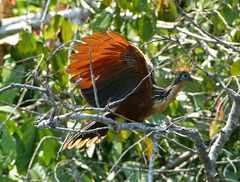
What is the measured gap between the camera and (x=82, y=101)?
479 centimetres

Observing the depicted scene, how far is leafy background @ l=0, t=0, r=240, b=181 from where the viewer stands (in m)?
4.36

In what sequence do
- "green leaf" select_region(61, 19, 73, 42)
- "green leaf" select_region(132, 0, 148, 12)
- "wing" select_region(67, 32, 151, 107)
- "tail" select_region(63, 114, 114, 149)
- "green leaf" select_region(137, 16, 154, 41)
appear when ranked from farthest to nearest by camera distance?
"green leaf" select_region(61, 19, 73, 42), "green leaf" select_region(137, 16, 154, 41), "green leaf" select_region(132, 0, 148, 12), "tail" select_region(63, 114, 114, 149), "wing" select_region(67, 32, 151, 107)

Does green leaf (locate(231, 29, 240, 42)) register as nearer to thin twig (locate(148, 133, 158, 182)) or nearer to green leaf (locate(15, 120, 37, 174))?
green leaf (locate(15, 120, 37, 174))

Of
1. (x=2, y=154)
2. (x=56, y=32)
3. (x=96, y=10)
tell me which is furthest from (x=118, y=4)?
(x=2, y=154)

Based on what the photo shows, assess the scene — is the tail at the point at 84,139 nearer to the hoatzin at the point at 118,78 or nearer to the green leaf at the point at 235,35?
the hoatzin at the point at 118,78

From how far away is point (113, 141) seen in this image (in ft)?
15.8

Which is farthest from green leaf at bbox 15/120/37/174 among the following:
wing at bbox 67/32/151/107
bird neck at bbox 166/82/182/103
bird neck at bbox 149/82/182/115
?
bird neck at bbox 166/82/182/103

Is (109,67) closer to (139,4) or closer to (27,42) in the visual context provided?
(139,4)

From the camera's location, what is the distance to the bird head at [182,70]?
419 centimetres

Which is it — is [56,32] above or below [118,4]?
below

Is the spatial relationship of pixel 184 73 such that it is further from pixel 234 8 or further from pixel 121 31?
pixel 121 31

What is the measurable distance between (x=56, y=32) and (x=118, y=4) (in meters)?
0.80

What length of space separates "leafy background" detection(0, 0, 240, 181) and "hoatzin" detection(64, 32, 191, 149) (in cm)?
16

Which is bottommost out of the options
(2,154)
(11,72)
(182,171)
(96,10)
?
(182,171)
